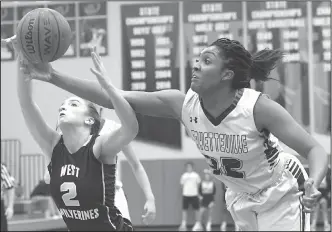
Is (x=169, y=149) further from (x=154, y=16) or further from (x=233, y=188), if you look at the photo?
(x=233, y=188)

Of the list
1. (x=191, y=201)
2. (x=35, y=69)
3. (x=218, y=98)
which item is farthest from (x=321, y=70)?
(x=35, y=69)

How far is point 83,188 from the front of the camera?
12.7 ft

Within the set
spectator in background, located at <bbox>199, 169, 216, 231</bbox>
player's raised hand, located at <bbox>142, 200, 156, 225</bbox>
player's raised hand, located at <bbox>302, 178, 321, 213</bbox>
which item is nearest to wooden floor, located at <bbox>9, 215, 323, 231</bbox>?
spectator in background, located at <bbox>199, 169, 216, 231</bbox>

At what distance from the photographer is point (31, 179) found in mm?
14352

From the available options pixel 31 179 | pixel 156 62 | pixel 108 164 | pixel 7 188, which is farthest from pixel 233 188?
pixel 31 179

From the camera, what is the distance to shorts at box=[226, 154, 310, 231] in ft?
12.2

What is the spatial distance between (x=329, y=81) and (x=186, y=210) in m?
3.97

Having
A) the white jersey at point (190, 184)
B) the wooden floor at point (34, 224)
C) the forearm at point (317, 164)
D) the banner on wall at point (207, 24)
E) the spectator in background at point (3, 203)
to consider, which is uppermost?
the banner on wall at point (207, 24)

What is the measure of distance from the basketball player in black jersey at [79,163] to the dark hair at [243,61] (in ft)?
2.13

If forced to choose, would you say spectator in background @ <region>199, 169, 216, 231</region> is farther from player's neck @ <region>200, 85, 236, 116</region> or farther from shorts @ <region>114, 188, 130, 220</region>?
player's neck @ <region>200, 85, 236, 116</region>

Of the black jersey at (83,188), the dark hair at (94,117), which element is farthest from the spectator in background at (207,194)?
the black jersey at (83,188)

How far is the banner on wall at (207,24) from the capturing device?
44.2 ft

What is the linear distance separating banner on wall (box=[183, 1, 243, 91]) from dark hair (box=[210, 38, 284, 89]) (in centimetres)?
950

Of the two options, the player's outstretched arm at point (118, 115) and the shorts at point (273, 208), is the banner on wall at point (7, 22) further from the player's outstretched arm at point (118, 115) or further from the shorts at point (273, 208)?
the shorts at point (273, 208)
